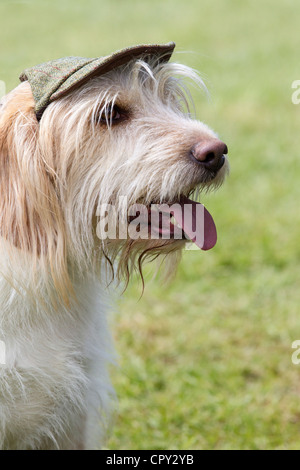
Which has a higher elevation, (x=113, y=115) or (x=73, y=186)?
(x=113, y=115)

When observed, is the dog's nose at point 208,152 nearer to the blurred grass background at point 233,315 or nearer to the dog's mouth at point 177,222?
the dog's mouth at point 177,222

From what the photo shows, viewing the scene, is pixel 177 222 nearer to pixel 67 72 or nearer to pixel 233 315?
pixel 67 72

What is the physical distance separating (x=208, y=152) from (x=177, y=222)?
0.26 meters

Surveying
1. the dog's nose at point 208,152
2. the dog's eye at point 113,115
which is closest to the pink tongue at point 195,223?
the dog's nose at point 208,152

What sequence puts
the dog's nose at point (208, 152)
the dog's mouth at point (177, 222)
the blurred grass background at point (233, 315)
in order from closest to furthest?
the dog's nose at point (208, 152) → the dog's mouth at point (177, 222) → the blurred grass background at point (233, 315)

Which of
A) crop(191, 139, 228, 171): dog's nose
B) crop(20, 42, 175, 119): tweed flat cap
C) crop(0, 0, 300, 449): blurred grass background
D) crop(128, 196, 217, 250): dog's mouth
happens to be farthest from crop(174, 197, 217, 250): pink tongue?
crop(0, 0, 300, 449): blurred grass background

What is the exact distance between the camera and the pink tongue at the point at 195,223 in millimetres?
2078

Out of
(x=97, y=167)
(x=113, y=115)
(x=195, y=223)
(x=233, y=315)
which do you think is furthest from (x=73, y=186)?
(x=233, y=315)

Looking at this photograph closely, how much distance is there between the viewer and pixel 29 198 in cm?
199

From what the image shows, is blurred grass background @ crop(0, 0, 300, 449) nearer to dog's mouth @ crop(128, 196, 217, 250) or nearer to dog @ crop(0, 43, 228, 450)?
dog @ crop(0, 43, 228, 450)

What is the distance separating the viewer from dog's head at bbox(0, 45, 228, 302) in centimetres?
198
